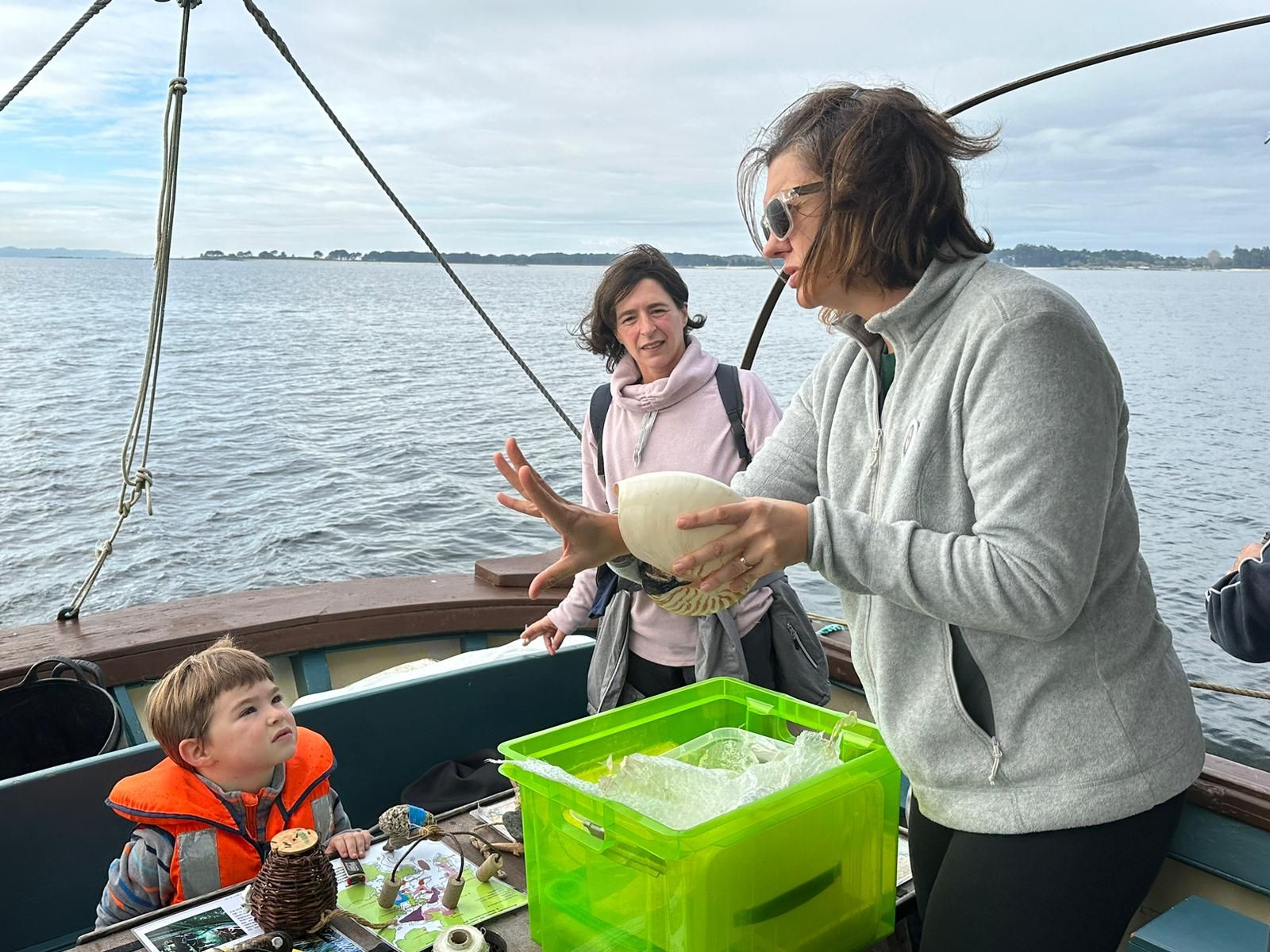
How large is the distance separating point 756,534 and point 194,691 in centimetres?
132

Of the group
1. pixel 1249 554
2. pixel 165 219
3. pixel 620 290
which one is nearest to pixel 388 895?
pixel 1249 554

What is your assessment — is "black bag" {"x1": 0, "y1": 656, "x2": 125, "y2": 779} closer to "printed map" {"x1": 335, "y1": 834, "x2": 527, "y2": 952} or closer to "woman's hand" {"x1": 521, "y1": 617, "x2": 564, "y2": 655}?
"woman's hand" {"x1": 521, "y1": 617, "x2": 564, "y2": 655}

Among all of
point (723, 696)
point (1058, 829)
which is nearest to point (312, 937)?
point (723, 696)

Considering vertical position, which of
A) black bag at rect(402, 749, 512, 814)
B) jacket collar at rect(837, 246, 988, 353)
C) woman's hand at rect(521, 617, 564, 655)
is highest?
jacket collar at rect(837, 246, 988, 353)

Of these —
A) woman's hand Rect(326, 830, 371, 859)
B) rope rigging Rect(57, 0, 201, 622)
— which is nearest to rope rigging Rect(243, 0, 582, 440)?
rope rigging Rect(57, 0, 201, 622)

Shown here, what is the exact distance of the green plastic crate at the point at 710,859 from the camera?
3.92 ft

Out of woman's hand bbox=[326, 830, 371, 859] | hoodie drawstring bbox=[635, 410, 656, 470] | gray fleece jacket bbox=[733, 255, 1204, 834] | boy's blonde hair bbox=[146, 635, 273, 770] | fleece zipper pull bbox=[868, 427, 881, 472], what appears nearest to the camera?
gray fleece jacket bbox=[733, 255, 1204, 834]

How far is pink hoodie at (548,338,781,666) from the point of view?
94.6 inches

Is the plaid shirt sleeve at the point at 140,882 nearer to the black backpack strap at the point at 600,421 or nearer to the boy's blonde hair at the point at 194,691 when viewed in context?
the boy's blonde hair at the point at 194,691

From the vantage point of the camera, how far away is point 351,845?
1.69 metres

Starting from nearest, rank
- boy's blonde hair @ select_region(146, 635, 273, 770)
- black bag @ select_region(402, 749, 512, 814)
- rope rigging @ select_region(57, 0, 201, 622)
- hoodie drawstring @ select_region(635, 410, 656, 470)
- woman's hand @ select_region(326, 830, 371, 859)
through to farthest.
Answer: woman's hand @ select_region(326, 830, 371, 859)
boy's blonde hair @ select_region(146, 635, 273, 770)
black bag @ select_region(402, 749, 512, 814)
hoodie drawstring @ select_region(635, 410, 656, 470)
rope rigging @ select_region(57, 0, 201, 622)

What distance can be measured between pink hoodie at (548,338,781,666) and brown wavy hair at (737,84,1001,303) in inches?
44.6

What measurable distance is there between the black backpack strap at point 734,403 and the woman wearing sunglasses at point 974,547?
3.55 feet

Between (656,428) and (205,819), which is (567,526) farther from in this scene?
(656,428)
